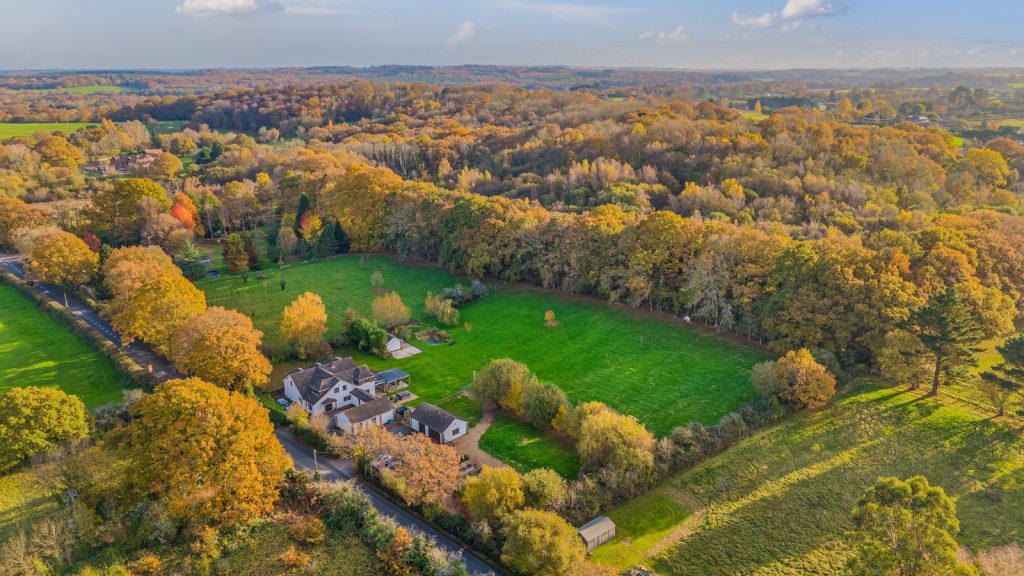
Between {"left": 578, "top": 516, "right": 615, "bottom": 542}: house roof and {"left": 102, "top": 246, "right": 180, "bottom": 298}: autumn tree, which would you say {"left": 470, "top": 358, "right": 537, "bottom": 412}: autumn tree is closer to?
{"left": 578, "top": 516, "right": 615, "bottom": 542}: house roof

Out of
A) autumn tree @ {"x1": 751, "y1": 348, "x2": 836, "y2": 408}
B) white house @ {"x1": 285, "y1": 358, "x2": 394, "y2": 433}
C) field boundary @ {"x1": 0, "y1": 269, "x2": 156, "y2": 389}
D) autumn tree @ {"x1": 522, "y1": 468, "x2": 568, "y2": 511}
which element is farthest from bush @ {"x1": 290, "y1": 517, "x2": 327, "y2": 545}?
autumn tree @ {"x1": 751, "y1": 348, "x2": 836, "y2": 408}

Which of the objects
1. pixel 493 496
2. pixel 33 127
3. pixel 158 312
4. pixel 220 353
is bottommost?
pixel 493 496

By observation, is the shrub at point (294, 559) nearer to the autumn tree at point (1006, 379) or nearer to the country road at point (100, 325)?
the country road at point (100, 325)

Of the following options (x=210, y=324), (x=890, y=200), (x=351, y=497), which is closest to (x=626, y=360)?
(x=351, y=497)

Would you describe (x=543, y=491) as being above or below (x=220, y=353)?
below

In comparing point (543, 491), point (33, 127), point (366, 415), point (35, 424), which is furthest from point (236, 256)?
point (33, 127)

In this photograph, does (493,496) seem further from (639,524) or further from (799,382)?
(799,382)
